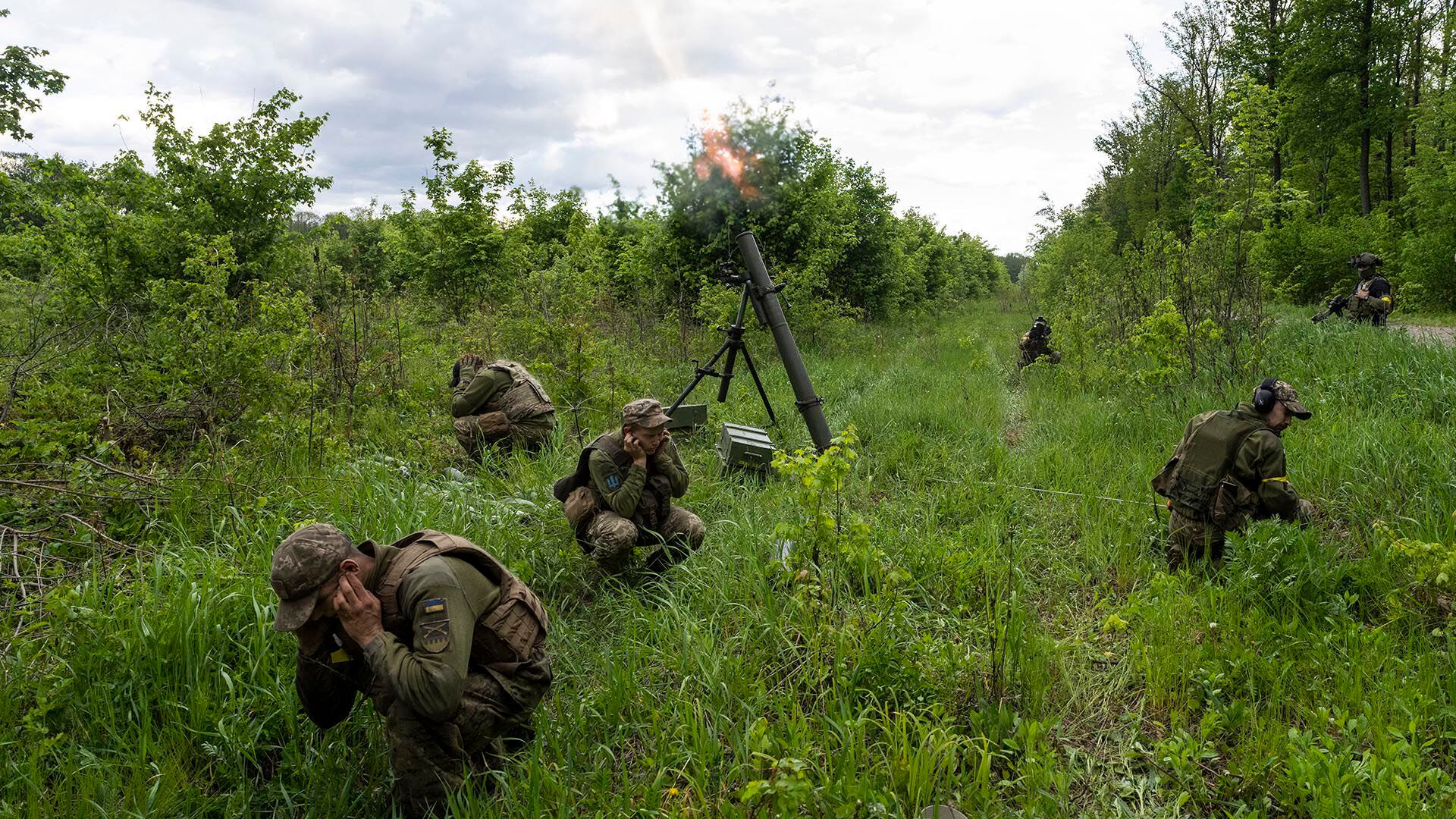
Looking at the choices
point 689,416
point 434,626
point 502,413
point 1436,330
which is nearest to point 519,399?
point 502,413

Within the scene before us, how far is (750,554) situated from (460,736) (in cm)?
174

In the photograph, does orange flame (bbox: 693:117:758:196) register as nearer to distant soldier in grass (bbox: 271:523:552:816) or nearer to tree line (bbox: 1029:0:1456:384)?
tree line (bbox: 1029:0:1456:384)

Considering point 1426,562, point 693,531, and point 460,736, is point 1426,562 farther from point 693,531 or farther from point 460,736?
point 460,736

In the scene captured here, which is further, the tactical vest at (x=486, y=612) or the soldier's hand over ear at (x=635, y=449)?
the soldier's hand over ear at (x=635, y=449)

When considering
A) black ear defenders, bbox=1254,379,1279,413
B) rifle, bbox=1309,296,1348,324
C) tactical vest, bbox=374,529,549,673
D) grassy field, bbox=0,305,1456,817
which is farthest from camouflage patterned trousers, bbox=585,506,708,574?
rifle, bbox=1309,296,1348,324

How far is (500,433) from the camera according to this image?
5.89 m

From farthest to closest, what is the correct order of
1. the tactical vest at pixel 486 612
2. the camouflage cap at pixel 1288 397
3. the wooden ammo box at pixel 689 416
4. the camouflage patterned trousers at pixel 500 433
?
1. the wooden ammo box at pixel 689 416
2. the camouflage patterned trousers at pixel 500 433
3. the camouflage cap at pixel 1288 397
4. the tactical vest at pixel 486 612

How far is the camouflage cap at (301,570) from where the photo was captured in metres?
2.19

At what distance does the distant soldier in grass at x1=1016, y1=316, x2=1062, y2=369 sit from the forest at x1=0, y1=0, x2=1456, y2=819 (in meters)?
0.92

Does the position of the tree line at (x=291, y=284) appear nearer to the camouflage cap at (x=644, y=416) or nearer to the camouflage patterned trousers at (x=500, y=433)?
the camouflage patterned trousers at (x=500, y=433)

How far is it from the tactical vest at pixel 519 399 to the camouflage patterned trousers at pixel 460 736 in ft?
11.6

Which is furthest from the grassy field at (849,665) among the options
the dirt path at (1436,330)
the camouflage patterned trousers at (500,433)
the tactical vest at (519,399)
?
the dirt path at (1436,330)

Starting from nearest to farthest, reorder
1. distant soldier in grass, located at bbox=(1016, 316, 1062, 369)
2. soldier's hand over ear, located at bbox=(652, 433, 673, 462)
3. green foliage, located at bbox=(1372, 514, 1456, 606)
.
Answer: green foliage, located at bbox=(1372, 514, 1456, 606) < soldier's hand over ear, located at bbox=(652, 433, 673, 462) < distant soldier in grass, located at bbox=(1016, 316, 1062, 369)

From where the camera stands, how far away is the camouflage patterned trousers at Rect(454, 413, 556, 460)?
5.86 m
